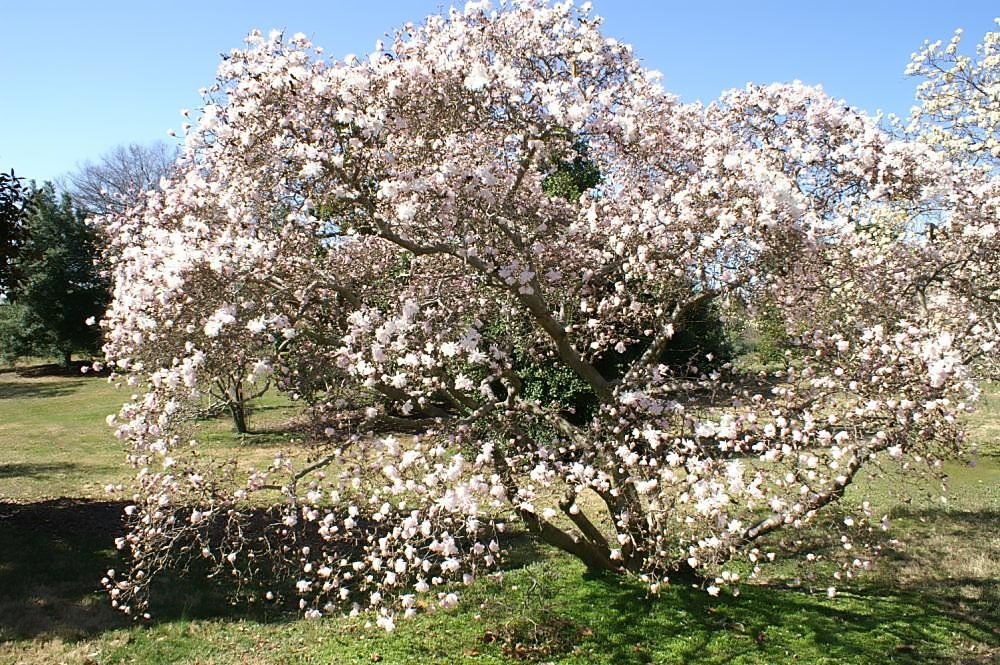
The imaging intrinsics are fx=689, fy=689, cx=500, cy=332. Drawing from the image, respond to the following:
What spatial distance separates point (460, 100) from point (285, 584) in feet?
19.6

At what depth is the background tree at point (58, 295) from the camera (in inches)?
1205

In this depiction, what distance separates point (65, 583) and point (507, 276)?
20.7ft

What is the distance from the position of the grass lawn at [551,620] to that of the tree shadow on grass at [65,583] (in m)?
0.02

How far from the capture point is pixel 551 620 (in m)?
6.63

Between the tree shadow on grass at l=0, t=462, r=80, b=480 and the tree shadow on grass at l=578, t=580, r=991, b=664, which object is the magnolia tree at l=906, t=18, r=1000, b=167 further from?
the tree shadow on grass at l=0, t=462, r=80, b=480

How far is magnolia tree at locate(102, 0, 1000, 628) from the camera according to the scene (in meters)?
5.09

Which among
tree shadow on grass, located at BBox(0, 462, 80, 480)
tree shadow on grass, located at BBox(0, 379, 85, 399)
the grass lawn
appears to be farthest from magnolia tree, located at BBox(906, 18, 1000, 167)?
tree shadow on grass, located at BBox(0, 379, 85, 399)

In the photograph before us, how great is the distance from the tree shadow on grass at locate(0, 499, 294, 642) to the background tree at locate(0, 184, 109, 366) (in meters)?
24.0

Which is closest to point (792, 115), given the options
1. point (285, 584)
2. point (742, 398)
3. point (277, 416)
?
point (742, 398)

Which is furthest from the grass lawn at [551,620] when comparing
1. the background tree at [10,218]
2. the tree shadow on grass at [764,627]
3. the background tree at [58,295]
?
the background tree at [58,295]

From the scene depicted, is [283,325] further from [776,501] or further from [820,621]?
[820,621]

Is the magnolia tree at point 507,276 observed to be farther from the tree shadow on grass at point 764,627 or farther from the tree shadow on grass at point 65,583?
the tree shadow on grass at point 65,583

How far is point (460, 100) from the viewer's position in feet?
17.9

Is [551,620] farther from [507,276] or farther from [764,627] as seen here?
[507,276]
